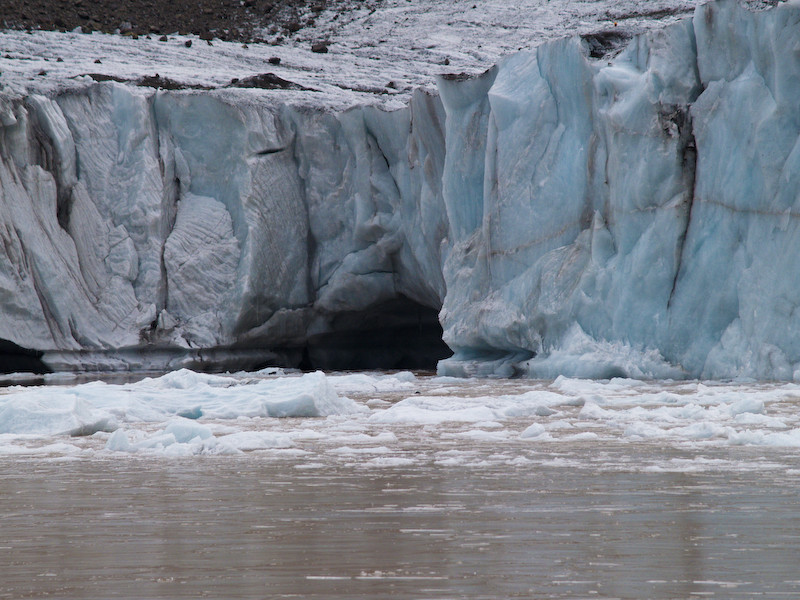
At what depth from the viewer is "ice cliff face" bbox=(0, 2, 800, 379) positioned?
9320mm

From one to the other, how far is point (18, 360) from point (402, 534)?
44.4ft

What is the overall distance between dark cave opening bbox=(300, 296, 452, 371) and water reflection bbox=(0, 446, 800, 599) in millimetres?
12962

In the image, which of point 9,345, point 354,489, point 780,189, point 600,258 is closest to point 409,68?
point 9,345

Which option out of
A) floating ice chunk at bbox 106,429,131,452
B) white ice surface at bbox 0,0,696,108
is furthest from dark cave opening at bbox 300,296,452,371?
floating ice chunk at bbox 106,429,131,452

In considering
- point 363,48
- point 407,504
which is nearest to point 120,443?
point 407,504

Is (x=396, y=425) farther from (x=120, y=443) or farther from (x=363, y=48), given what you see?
(x=363, y=48)

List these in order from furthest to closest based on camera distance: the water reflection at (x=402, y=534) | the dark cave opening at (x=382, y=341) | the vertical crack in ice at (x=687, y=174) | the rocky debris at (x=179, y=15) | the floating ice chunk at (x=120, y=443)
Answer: the rocky debris at (x=179, y=15) → the dark cave opening at (x=382, y=341) → the vertical crack in ice at (x=687, y=174) → the floating ice chunk at (x=120, y=443) → the water reflection at (x=402, y=534)

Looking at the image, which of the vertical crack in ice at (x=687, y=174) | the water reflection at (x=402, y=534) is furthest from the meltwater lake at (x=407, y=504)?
the vertical crack in ice at (x=687, y=174)

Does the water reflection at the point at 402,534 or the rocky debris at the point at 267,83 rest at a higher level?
the water reflection at the point at 402,534

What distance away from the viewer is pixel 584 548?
246cm

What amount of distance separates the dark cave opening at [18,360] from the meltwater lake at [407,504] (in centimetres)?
866

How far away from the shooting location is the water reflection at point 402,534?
213 centimetres

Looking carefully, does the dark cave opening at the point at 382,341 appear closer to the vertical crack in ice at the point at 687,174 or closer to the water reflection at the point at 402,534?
the vertical crack in ice at the point at 687,174

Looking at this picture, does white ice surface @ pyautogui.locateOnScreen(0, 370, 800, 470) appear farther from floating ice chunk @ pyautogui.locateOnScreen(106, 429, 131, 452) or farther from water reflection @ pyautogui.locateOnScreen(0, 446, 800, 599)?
water reflection @ pyautogui.locateOnScreen(0, 446, 800, 599)
